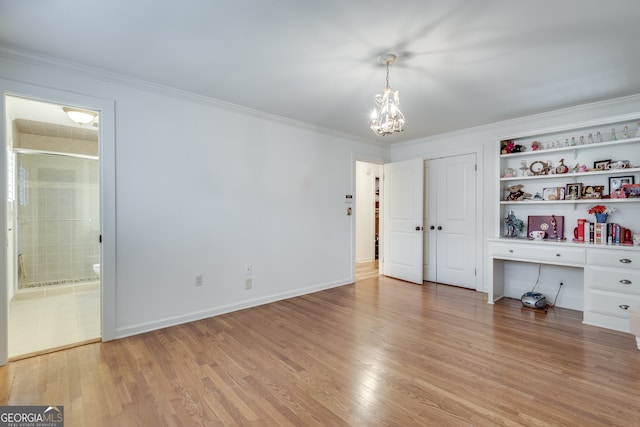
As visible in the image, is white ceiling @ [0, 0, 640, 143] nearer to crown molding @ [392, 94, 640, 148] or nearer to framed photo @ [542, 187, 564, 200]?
crown molding @ [392, 94, 640, 148]

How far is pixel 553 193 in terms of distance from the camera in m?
3.83

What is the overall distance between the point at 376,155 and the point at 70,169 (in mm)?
5012

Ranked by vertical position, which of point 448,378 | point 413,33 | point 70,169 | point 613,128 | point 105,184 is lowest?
point 448,378

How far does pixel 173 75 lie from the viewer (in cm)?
279

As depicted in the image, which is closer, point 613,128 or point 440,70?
point 440,70

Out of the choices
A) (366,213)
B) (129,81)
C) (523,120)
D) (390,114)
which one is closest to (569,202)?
(523,120)

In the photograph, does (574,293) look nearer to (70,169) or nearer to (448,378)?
(448,378)

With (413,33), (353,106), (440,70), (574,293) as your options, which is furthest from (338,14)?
(574,293)

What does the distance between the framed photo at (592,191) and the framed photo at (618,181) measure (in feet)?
0.28

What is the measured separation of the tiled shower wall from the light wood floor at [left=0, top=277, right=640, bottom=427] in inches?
101

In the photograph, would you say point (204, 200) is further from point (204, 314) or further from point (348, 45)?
point (348, 45)

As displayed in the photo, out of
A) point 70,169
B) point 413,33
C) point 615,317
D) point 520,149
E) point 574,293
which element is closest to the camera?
point 413,33

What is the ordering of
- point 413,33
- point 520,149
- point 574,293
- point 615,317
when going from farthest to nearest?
point 520,149
point 574,293
point 615,317
point 413,33

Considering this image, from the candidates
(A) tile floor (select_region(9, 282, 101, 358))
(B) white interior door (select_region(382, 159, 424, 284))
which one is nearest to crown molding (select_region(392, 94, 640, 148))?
(B) white interior door (select_region(382, 159, 424, 284))
